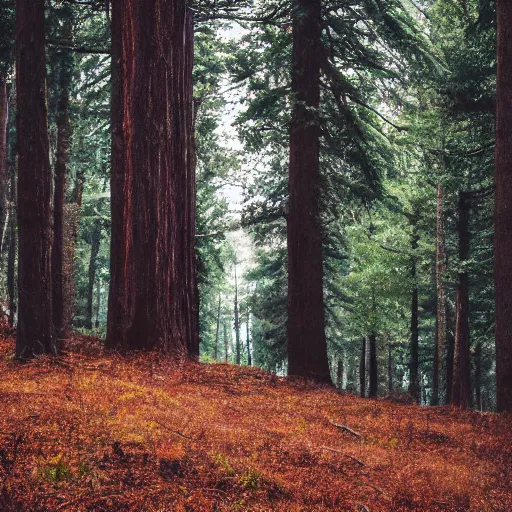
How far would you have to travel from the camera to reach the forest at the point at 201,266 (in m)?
3.53

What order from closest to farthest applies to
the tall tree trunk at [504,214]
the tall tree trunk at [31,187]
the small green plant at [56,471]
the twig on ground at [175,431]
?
the small green plant at [56,471] → the twig on ground at [175,431] → the tall tree trunk at [31,187] → the tall tree trunk at [504,214]

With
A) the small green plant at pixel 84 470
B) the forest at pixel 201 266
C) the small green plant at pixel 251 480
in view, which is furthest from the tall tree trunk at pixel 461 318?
the small green plant at pixel 84 470

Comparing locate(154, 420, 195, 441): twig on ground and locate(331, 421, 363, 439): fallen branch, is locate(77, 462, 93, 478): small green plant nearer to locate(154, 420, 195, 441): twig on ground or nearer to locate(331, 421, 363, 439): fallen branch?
locate(154, 420, 195, 441): twig on ground

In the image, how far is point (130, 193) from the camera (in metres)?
8.77

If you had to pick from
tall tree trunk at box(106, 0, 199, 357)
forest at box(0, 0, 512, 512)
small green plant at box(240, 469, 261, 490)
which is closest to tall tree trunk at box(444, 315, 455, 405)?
forest at box(0, 0, 512, 512)

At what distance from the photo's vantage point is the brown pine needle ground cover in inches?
120

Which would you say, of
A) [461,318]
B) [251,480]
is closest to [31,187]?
[251,480]

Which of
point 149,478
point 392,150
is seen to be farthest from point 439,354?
point 149,478

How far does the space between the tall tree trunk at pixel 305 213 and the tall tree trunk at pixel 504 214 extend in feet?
12.1

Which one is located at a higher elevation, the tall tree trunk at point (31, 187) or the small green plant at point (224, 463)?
the tall tree trunk at point (31, 187)

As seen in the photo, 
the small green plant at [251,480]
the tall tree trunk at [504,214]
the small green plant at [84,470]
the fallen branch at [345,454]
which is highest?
the tall tree trunk at [504,214]

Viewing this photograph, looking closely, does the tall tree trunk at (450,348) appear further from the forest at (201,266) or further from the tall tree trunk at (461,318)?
the tall tree trunk at (461,318)

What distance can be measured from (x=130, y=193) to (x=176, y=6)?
10.4ft

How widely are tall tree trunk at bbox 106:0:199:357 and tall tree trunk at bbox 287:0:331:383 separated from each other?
3.24 metres
